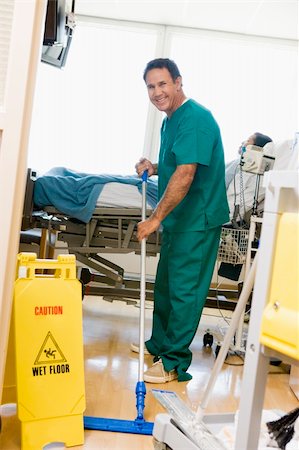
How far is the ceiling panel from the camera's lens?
4535mm

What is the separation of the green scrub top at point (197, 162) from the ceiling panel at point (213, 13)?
2.51 metres

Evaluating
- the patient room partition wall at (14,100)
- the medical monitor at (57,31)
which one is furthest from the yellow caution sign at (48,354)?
the medical monitor at (57,31)

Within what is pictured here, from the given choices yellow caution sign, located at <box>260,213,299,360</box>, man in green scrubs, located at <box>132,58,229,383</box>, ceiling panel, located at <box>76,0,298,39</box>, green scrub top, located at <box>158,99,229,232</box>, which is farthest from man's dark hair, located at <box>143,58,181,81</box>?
ceiling panel, located at <box>76,0,298,39</box>

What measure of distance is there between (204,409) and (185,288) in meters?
1.11

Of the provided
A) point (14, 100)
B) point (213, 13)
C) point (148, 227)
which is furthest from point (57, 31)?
point (213, 13)

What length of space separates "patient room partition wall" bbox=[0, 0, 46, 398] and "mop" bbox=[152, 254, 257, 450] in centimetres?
54

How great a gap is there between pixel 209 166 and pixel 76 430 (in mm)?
1347

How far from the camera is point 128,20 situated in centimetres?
514

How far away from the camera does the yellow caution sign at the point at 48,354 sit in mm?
1556

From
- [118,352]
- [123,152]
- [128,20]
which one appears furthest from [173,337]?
[128,20]

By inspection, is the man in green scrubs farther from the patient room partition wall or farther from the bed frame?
the patient room partition wall

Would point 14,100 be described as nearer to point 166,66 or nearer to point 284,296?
point 284,296

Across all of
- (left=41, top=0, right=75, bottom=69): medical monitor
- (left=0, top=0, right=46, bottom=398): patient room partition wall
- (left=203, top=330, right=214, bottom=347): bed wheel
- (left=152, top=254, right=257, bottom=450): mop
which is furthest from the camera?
(left=203, top=330, right=214, bottom=347): bed wheel

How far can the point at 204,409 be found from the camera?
1.30 metres
